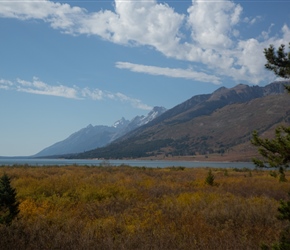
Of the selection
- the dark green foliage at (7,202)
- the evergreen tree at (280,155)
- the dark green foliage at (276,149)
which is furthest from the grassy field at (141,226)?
the dark green foliage at (276,149)

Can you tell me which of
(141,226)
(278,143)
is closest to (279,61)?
(278,143)

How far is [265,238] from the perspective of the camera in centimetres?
798

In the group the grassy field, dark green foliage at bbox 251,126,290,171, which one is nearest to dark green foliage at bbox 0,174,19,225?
the grassy field

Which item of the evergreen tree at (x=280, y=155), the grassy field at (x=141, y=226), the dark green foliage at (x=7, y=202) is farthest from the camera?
the dark green foliage at (x=7, y=202)

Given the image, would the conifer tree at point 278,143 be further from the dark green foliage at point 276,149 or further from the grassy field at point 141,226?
the grassy field at point 141,226

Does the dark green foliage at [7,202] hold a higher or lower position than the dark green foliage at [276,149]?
lower

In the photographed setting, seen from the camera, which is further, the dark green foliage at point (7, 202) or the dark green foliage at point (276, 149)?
the dark green foliage at point (7, 202)

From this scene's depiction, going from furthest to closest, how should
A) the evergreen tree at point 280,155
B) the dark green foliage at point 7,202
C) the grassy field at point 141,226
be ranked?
1. the dark green foliage at point 7,202
2. the grassy field at point 141,226
3. the evergreen tree at point 280,155

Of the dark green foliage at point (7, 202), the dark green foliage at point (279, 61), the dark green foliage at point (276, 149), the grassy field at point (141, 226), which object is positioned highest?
the dark green foliage at point (279, 61)

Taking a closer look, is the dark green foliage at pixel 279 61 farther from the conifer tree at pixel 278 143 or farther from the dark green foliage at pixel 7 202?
the dark green foliage at pixel 7 202

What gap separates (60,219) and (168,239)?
384 cm

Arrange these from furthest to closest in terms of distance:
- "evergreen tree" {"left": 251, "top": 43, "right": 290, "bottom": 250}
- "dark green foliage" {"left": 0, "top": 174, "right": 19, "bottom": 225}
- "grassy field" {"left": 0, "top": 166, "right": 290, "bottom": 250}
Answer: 1. "dark green foliage" {"left": 0, "top": 174, "right": 19, "bottom": 225}
2. "grassy field" {"left": 0, "top": 166, "right": 290, "bottom": 250}
3. "evergreen tree" {"left": 251, "top": 43, "right": 290, "bottom": 250}

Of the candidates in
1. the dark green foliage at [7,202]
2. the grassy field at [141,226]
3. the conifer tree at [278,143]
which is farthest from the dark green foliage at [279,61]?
the dark green foliage at [7,202]

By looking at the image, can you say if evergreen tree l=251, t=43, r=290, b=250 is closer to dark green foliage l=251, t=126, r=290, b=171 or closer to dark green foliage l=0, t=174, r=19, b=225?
dark green foliage l=251, t=126, r=290, b=171
